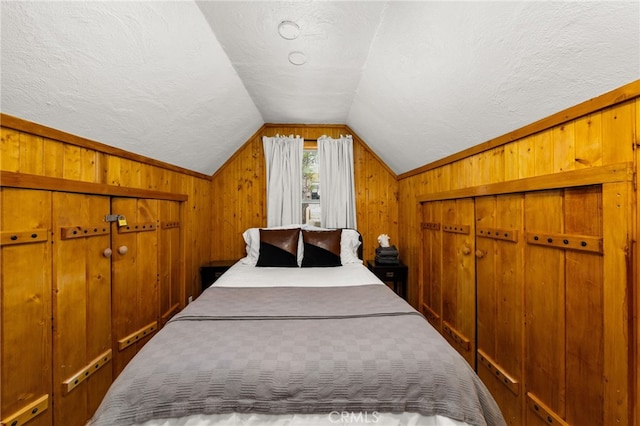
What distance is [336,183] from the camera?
3.19 m

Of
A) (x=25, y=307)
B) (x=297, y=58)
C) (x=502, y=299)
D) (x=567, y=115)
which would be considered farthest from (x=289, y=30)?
(x=502, y=299)

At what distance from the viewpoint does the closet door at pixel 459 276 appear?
1.83 metres

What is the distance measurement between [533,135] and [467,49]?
1.82ft

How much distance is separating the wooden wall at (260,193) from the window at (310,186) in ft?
0.89

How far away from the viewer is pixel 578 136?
1077mm

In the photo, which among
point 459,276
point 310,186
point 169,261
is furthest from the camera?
point 310,186

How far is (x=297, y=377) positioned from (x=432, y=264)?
1893mm

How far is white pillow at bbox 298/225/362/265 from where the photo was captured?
2.71m

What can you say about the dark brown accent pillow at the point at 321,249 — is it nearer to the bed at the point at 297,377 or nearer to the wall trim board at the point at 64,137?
the bed at the point at 297,377

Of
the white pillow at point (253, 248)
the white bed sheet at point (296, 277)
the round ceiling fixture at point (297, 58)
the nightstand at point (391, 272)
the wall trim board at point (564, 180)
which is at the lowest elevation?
the nightstand at point (391, 272)

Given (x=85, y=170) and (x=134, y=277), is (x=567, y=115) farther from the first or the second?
(x=134, y=277)

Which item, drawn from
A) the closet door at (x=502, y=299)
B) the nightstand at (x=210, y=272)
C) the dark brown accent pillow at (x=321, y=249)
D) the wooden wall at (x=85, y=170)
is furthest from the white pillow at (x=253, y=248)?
the closet door at (x=502, y=299)

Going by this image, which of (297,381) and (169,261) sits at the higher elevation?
(169,261)

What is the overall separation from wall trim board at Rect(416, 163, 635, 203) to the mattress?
0.88 metres
